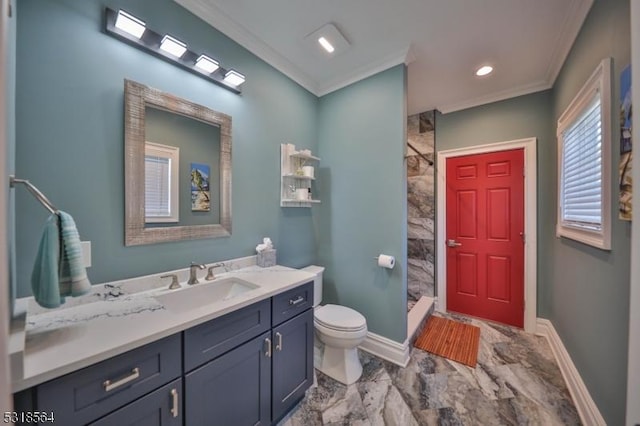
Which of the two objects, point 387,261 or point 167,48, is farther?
point 387,261

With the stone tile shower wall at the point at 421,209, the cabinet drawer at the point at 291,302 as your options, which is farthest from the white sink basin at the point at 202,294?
the stone tile shower wall at the point at 421,209

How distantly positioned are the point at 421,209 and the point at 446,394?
2018mm

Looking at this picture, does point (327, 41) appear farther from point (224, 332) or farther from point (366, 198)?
point (224, 332)

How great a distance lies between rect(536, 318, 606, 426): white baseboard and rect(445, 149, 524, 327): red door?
15.0 inches

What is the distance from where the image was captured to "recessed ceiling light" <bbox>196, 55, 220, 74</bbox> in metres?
1.52

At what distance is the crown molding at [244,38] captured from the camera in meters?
1.55

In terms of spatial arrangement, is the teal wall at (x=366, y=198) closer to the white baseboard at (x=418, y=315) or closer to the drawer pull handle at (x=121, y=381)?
the white baseboard at (x=418, y=315)

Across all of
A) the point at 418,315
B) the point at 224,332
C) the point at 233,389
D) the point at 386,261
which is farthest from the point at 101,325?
the point at 418,315

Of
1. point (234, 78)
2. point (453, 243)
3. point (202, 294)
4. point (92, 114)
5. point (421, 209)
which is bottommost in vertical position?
point (202, 294)

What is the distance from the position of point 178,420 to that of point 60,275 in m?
0.73

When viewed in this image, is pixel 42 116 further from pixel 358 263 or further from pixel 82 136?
pixel 358 263

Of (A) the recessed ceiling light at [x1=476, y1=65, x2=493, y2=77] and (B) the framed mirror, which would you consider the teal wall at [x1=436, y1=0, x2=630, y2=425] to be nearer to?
(A) the recessed ceiling light at [x1=476, y1=65, x2=493, y2=77]

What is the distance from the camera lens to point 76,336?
2.82ft

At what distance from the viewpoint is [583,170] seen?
1615mm
